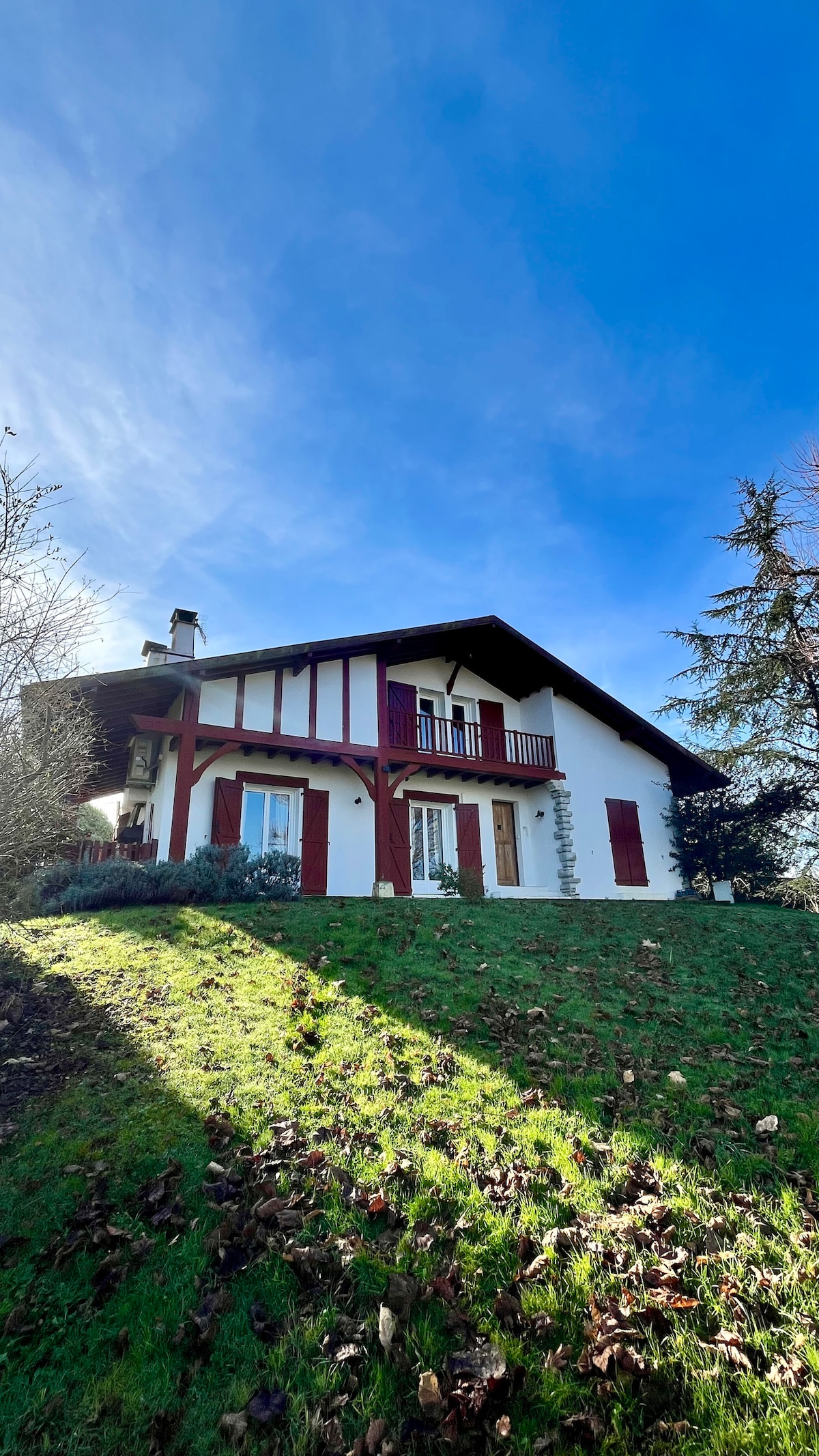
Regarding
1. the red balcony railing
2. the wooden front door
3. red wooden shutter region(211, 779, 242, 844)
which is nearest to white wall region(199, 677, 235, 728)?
red wooden shutter region(211, 779, 242, 844)

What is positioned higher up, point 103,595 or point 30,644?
point 103,595

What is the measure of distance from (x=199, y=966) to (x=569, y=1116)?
429 cm

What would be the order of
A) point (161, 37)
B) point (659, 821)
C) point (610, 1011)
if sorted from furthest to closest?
point (659, 821) → point (161, 37) → point (610, 1011)

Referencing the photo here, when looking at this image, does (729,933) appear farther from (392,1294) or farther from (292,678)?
(292,678)

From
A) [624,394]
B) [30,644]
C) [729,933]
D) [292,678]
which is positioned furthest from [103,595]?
[624,394]

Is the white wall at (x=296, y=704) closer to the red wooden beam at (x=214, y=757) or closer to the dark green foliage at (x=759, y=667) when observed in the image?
the red wooden beam at (x=214, y=757)

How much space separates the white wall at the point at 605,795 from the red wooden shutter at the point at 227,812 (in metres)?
9.07

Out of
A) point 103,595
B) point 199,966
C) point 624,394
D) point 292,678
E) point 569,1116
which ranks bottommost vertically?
point 569,1116

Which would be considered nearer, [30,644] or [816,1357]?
[816,1357]

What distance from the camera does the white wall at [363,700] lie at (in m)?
14.5

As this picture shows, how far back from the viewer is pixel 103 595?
211 inches

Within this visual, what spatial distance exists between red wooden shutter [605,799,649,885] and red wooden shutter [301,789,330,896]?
332 inches

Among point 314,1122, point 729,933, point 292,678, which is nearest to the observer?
point 314,1122

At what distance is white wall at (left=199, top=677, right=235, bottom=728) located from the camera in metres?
12.6
